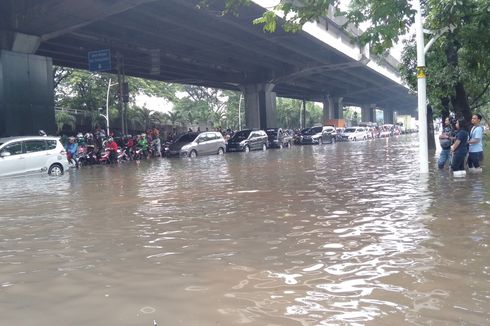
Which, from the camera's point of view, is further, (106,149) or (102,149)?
(102,149)

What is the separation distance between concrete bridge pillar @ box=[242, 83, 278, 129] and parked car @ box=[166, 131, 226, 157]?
55.7ft

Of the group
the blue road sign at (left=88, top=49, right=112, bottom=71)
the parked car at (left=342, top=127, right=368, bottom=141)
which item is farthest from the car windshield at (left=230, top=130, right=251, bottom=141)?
the parked car at (left=342, top=127, right=368, bottom=141)

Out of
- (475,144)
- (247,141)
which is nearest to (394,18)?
(475,144)

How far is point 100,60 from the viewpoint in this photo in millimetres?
25500

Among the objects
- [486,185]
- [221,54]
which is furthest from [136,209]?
[221,54]

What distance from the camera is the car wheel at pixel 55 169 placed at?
56.5ft

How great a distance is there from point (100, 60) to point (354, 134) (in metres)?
30.4

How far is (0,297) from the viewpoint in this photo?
13.2ft

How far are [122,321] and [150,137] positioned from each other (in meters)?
27.5

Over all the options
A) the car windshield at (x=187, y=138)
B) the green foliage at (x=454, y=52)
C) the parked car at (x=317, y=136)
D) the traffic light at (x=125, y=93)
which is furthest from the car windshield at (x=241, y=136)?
the green foliage at (x=454, y=52)

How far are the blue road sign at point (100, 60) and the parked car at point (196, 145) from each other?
214 inches

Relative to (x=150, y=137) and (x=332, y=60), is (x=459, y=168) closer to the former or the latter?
(x=150, y=137)

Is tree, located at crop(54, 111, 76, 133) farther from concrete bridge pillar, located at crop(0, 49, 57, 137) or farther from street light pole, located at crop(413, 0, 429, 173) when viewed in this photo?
street light pole, located at crop(413, 0, 429, 173)

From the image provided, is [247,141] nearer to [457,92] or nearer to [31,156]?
[31,156]
